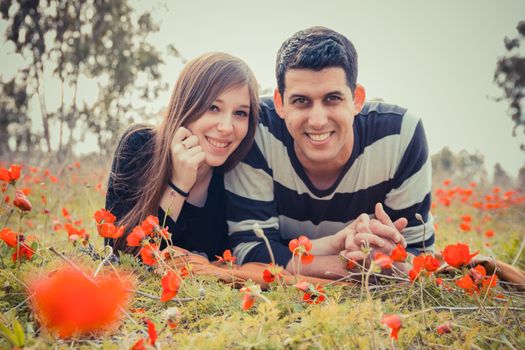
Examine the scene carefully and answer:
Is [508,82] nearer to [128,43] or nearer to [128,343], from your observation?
[128,43]

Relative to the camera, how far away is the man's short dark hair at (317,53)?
254 centimetres

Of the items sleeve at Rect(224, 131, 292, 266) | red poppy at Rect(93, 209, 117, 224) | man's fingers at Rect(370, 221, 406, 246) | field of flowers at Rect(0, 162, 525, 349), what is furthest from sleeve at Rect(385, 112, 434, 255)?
red poppy at Rect(93, 209, 117, 224)

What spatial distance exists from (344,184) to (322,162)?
0.70 ft

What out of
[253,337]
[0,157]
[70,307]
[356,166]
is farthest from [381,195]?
[0,157]

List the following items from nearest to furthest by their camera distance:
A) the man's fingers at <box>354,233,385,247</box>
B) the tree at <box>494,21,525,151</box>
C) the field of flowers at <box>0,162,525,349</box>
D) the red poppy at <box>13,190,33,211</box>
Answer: the field of flowers at <box>0,162,525,349</box>, the red poppy at <box>13,190,33,211</box>, the man's fingers at <box>354,233,385,247</box>, the tree at <box>494,21,525,151</box>

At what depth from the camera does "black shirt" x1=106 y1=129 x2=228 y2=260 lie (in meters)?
2.77

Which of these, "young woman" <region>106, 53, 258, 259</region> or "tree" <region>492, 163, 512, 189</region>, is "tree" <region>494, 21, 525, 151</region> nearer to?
"tree" <region>492, 163, 512, 189</region>

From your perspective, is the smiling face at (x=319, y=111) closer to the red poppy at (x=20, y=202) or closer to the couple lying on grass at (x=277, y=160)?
the couple lying on grass at (x=277, y=160)

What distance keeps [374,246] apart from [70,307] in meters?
1.62

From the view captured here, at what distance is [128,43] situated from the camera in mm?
9734

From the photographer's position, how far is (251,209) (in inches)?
104

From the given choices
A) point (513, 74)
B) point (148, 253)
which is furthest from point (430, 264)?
point (513, 74)

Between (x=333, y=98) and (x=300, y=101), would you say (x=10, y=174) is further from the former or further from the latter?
(x=333, y=98)

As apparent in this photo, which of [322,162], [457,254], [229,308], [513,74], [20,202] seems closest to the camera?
[457,254]
